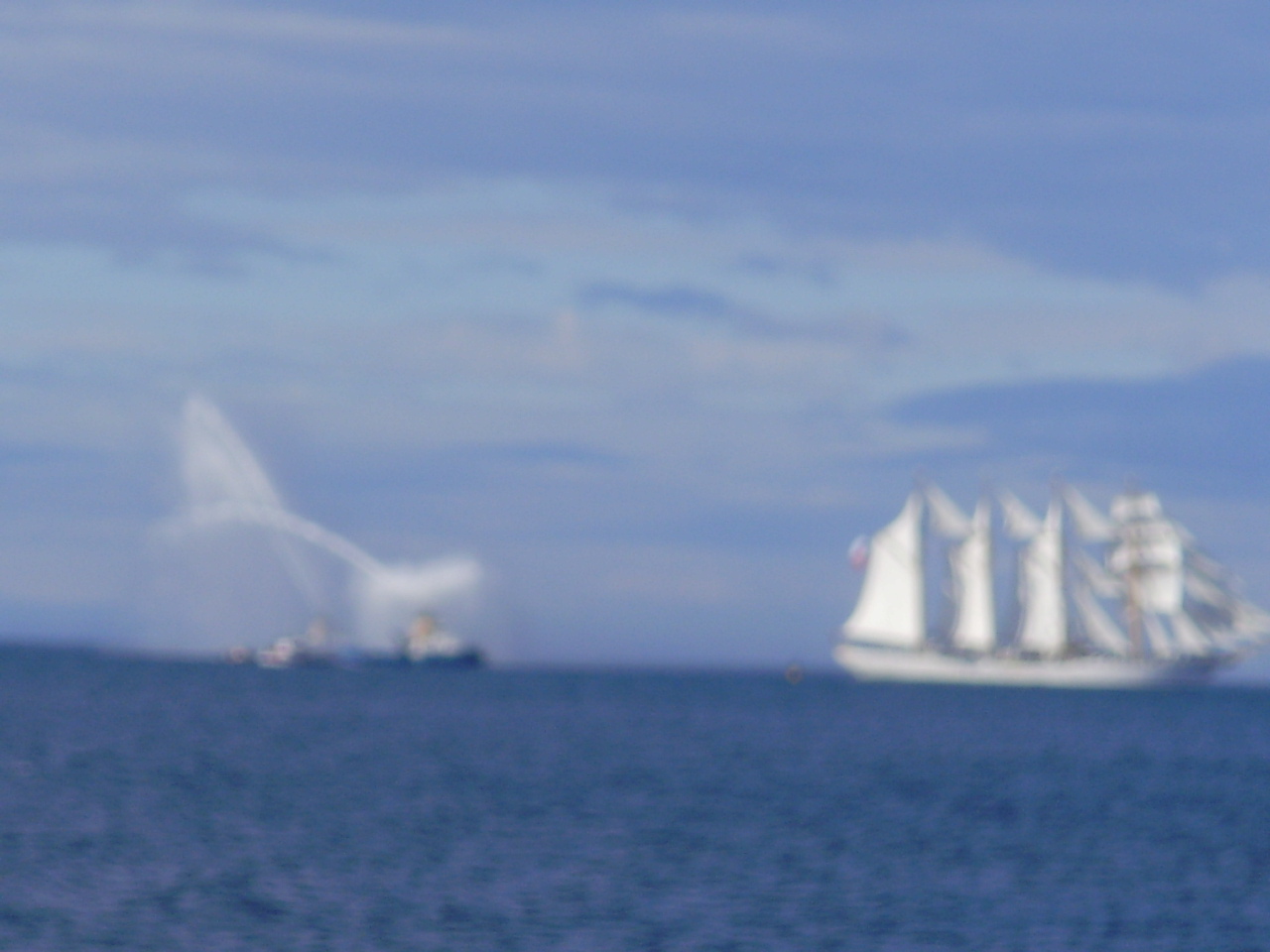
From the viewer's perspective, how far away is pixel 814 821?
7788 cm

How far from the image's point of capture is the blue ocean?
50875 millimetres

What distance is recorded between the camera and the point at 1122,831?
259 ft

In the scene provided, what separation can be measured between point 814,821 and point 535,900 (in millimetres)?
25336

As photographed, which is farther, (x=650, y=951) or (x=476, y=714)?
(x=476, y=714)

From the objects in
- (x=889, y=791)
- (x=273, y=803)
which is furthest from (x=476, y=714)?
(x=273, y=803)

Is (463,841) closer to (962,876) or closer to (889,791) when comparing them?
(962,876)

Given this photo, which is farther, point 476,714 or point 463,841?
point 476,714

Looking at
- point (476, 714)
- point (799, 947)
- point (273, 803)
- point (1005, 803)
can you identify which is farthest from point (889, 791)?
point (476, 714)

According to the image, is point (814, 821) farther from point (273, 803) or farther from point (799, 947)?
point (799, 947)

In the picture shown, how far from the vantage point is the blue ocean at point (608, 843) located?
5088 centimetres

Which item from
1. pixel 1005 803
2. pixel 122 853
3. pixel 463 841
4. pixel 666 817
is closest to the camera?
pixel 122 853

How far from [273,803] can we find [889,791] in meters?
28.9

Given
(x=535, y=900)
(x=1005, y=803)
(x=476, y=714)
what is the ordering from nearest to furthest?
(x=535, y=900), (x=1005, y=803), (x=476, y=714)

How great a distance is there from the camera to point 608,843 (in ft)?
223
